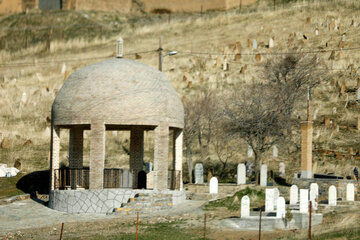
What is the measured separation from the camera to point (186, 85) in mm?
49312

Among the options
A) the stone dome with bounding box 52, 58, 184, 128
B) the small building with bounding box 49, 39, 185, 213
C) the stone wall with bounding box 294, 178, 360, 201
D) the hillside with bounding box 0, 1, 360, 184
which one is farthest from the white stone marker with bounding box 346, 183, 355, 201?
the stone dome with bounding box 52, 58, 184, 128

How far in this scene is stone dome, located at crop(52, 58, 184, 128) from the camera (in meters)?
24.4

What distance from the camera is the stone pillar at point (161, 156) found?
2494 centimetres

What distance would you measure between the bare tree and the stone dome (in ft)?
24.2

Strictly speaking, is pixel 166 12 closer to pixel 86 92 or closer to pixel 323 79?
pixel 323 79

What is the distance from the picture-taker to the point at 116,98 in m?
24.5

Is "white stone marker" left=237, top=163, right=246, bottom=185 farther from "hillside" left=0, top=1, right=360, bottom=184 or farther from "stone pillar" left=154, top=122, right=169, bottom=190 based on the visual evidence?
"stone pillar" left=154, top=122, right=169, bottom=190

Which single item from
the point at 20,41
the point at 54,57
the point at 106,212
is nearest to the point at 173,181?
the point at 106,212

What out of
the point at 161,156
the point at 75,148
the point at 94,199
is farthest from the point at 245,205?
the point at 75,148

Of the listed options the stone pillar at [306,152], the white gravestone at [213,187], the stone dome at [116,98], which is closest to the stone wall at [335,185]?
the stone pillar at [306,152]

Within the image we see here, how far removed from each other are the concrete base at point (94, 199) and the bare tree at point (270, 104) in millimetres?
8518

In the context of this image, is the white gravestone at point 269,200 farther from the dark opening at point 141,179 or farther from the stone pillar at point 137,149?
the stone pillar at point 137,149

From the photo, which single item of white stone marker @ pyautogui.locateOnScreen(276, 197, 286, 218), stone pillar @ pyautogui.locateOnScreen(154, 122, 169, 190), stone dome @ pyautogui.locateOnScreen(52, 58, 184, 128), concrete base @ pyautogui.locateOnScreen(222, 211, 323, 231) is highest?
stone dome @ pyautogui.locateOnScreen(52, 58, 184, 128)

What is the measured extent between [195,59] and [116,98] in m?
32.3
